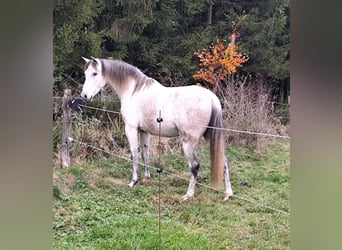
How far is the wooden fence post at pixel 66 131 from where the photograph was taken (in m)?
1.65

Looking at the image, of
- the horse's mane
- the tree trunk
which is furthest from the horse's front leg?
the tree trunk

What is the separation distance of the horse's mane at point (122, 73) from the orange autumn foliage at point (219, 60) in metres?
0.23

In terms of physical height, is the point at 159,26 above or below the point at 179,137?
above

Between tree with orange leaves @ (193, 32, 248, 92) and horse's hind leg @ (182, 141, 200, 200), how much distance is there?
0.28 metres

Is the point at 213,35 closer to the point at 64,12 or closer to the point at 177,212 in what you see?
the point at 64,12

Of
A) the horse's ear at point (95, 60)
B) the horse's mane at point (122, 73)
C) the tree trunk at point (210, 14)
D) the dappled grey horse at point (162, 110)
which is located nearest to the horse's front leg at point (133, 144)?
the dappled grey horse at point (162, 110)

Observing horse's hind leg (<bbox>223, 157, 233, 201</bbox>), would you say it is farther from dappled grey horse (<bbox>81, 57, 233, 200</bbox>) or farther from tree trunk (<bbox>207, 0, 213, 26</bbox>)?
tree trunk (<bbox>207, 0, 213, 26</bbox>)

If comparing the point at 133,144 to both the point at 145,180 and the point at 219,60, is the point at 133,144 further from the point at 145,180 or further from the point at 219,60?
the point at 219,60

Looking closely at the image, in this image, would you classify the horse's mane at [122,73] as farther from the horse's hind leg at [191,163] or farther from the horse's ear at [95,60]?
the horse's hind leg at [191,163]

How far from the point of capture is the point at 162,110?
175 centimetres
